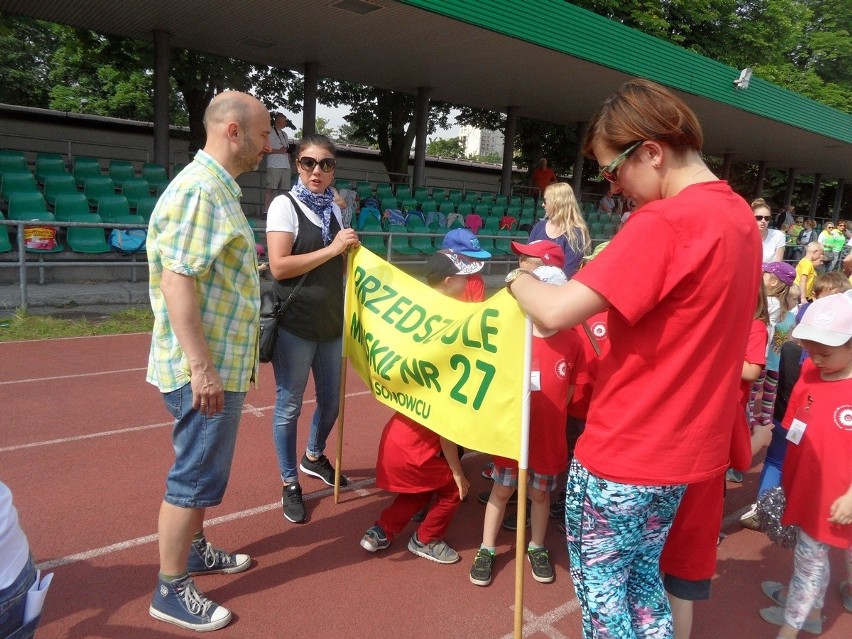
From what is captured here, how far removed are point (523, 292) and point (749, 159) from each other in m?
31.6

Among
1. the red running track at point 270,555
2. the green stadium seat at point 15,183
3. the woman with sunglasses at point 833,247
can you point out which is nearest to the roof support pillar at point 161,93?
the green stadium seat at point 15,183

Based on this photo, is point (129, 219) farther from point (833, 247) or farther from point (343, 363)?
point (833, 247)

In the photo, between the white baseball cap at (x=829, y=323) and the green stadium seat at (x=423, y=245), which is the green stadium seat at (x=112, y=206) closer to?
the green stadium seat at (x=423, y=245)

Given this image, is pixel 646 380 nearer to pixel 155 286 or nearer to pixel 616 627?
pixel 616 627

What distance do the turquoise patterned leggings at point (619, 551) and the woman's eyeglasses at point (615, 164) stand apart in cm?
88

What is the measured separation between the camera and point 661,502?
6.09ft

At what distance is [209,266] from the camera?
235cm

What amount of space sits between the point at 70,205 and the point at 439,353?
9.38 meters

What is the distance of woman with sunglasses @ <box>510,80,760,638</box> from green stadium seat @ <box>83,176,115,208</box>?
1102 cm

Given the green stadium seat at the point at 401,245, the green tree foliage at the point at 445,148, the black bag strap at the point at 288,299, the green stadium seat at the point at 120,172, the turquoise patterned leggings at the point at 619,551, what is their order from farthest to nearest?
the green tree foliage at the point at 445,148
the green stadium seat at the point at 401,245
the green stadium seat at the point at 120,172
the black bag strap at the point at 288,299
the turquoise patterned leggings at the point at 619,551

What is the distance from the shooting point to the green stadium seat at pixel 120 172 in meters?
11.5

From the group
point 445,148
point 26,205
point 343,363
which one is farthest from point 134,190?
point 445,148

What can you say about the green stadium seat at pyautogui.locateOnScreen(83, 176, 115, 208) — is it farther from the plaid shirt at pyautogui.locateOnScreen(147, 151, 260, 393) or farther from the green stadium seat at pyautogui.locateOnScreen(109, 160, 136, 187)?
the plaid shirt at pyautogui.locateOnScreen(147, 151, 260, 393)

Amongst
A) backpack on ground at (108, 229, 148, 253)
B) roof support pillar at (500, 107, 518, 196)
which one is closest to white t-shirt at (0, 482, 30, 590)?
backpack on ground at (108, 229, 148, 253)
